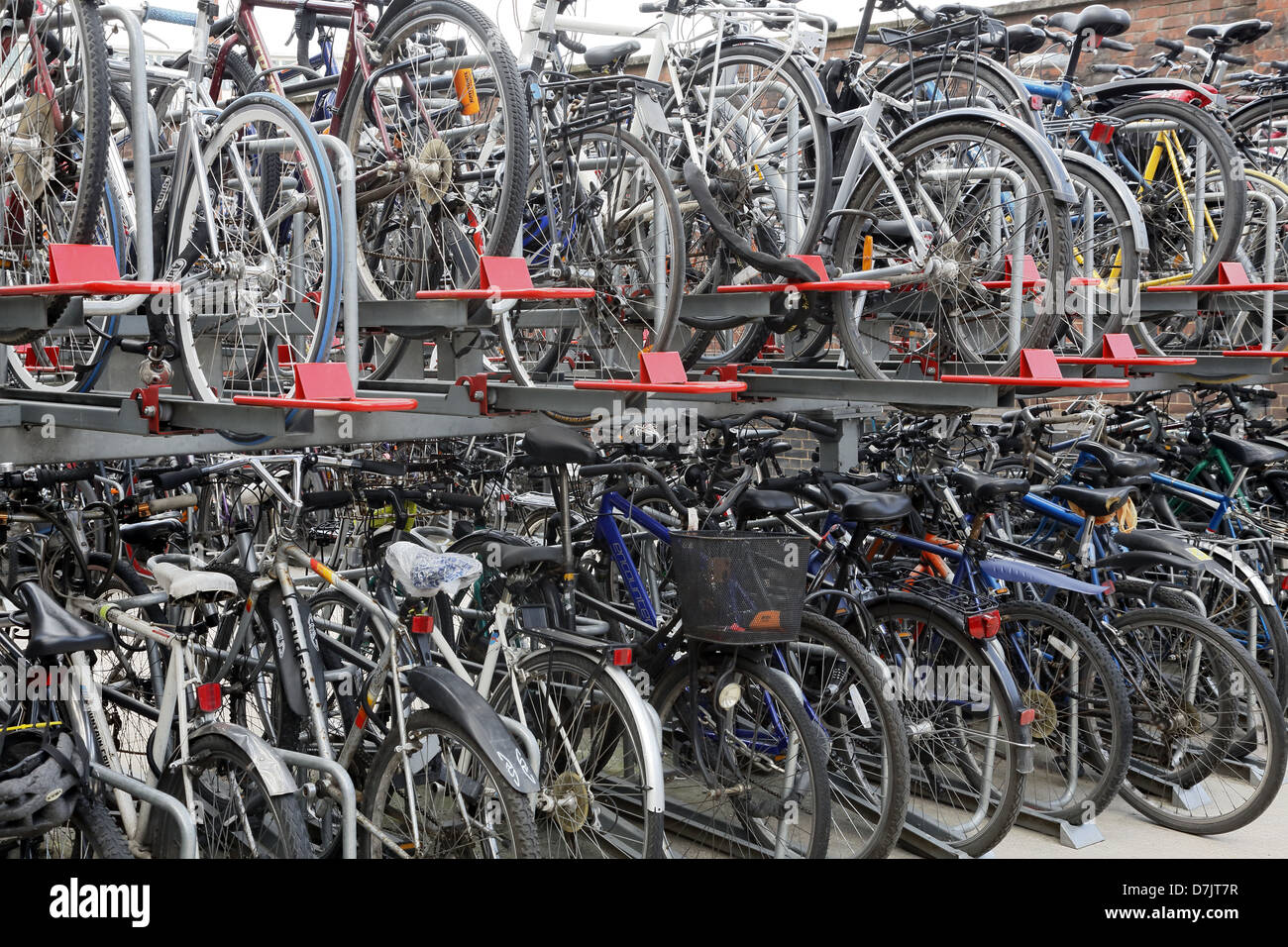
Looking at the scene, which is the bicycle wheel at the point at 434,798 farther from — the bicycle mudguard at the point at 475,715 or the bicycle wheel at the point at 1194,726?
the bicycle wheel at the point at 1194,726

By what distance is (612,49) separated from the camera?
4.08m

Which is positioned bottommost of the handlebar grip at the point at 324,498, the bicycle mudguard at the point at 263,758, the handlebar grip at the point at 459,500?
the bicycle mudguard at the point at 263,758

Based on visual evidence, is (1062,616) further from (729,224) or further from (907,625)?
(729,224)

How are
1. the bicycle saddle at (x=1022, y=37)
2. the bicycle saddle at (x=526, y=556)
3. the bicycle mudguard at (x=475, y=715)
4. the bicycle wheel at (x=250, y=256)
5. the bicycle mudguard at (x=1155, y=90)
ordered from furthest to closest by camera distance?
the bicycle mudguard at (x=1155, y=90)
the bicycle saddle at (x=1022, y=37)
the bicycle saddle at (x=526, y=556)
the bicycle wheel at (x=250, y=256)
the bicycle mudguard at (x=475, y=715)

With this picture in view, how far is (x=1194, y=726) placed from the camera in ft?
14.8

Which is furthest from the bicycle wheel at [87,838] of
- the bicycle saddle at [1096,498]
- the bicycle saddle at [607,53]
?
the bicycle saddle at [1096,498]

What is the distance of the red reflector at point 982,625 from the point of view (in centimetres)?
374

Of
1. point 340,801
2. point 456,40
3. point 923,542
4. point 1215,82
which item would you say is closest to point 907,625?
point 923,542

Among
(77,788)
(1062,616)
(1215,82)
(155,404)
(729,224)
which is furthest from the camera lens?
(1215,82)

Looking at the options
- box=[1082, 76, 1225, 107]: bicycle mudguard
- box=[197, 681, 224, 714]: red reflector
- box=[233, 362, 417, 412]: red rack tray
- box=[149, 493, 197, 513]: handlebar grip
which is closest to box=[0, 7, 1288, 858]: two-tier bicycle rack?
box=[233, 362, 417, 412]: red rack tray

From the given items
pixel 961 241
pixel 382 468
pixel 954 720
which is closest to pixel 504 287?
pixel 961 241

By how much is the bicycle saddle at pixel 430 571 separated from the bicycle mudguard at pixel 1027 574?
181 cm

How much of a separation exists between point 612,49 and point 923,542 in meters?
1.91

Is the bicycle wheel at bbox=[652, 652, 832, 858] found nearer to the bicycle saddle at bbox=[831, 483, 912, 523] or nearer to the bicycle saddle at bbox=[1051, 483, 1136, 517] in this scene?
the bicycle saddle at bbox=[831, 483, 912, 523]
